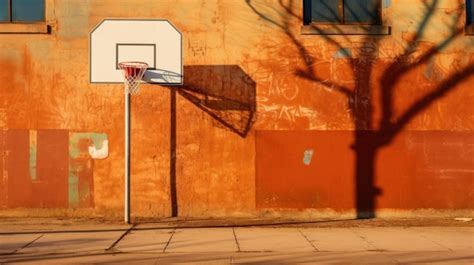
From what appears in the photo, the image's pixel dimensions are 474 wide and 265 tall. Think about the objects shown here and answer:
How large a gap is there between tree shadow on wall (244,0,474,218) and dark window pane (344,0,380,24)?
1.66 feet

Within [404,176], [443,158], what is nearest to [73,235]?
[404,176]

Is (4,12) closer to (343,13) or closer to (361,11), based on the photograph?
(343,13)

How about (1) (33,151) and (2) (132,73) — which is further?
(1) (33,151)

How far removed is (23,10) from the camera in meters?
13.5

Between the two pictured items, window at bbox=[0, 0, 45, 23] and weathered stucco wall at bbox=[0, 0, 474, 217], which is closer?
weathered stucco wall at bbox=[0, 0, 474, 217]

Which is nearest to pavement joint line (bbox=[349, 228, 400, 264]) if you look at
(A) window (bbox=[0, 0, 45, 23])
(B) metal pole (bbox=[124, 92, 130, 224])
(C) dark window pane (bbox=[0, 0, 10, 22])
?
(B) metal pole (bbox=[124, 92, 130, 224])

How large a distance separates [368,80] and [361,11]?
1.74 m

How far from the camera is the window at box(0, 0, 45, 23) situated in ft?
44.3

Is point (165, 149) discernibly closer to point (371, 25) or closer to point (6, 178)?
point (6, 178)

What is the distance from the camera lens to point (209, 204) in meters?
13.4

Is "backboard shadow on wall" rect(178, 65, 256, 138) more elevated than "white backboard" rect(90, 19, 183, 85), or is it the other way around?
"white backboard" rect(90, 19, 183, 85)

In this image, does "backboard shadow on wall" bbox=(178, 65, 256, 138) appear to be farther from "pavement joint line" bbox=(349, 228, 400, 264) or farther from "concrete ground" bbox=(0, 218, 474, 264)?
"pavement joint line" bbox=(349, 228, 400, 264)

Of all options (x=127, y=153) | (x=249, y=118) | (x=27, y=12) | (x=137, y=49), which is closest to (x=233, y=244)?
(x=127, y=153)

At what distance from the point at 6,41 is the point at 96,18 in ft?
6.97
